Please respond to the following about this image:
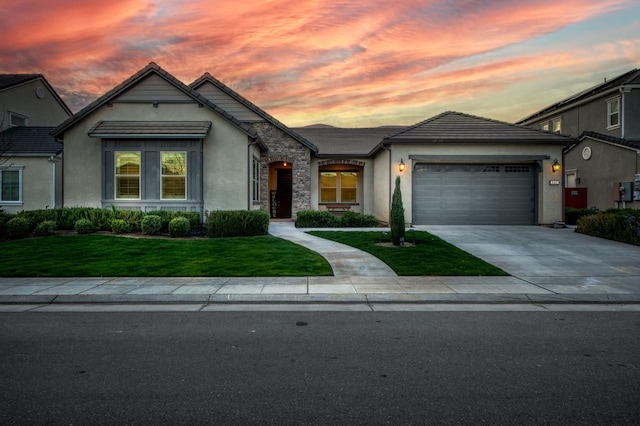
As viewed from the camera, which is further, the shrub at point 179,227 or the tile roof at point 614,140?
the tile roof at point 614,140

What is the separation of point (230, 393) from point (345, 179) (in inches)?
827

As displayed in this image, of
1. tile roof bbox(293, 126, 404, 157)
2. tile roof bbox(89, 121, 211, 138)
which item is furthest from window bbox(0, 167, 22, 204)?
tile roof bbox(293, 126, 404, 157)

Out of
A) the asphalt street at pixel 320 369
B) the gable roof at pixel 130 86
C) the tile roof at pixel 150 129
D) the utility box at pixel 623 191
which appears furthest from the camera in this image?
the utility box at pixel 623 191

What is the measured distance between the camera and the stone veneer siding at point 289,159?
2133cm

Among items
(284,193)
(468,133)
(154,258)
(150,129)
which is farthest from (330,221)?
(154,258)

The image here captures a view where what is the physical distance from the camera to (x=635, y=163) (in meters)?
19.7

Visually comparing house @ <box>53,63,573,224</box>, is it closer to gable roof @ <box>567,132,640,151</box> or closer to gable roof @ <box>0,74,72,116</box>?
gable roof @ <box>567,132,640,151</box>

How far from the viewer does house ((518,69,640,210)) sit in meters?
20.2

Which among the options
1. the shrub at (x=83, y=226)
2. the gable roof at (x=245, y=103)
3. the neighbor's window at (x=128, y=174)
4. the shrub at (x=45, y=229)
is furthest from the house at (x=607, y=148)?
the shrub at (x=45, y=229)

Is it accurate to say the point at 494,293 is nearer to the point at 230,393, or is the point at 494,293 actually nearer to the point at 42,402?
the point at 230,393

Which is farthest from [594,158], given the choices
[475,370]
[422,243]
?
[475,370]

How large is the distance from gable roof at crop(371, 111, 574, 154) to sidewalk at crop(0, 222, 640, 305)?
32.6ft

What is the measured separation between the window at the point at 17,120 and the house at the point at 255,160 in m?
12.7

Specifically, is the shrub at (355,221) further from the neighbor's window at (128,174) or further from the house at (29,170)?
the house at (29,170)
